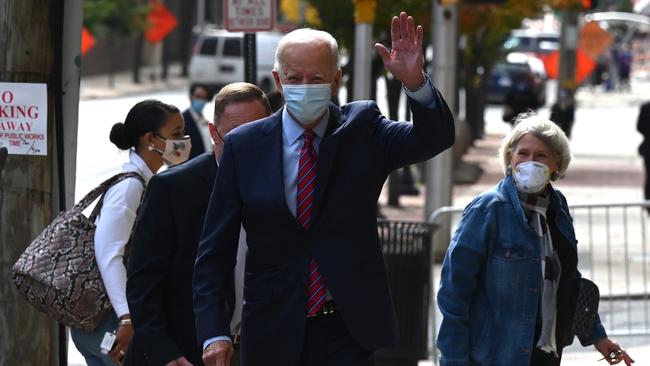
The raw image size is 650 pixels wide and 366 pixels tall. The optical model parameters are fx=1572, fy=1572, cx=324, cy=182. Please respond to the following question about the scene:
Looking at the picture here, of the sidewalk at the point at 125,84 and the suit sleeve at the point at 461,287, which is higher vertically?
the suit sleeve at the point at 461,287

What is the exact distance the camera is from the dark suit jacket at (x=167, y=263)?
17.6 feet

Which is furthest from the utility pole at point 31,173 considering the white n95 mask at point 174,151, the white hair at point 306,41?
the white hair at point 306,41

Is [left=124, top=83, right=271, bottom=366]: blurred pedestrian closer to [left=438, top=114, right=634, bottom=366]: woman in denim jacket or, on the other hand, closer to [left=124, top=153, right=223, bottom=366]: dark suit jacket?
[left=124, top=153, right=223, bottom=366]: dark suit jacket

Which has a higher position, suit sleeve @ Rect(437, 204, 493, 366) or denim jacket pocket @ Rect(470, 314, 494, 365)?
suit sleeve @ Rect(437, 204, 493, 366)

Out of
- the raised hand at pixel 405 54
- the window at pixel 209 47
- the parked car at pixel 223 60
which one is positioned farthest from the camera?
the window at pixel 209 47

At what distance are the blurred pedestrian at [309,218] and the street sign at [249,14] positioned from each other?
17.9 ft

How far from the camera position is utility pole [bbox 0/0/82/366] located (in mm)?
6871

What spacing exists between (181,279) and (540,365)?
1336 millimetres

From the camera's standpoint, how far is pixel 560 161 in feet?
19.0

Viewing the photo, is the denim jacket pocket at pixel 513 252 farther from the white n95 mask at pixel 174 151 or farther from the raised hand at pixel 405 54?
the white n95 mask at pixel 174 151

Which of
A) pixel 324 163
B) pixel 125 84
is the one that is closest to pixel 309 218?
pixel 324 163

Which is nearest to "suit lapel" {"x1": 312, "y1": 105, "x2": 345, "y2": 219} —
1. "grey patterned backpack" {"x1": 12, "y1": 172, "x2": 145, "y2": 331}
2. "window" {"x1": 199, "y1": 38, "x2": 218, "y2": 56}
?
"grey patterned backpack" {"x1": 12, "y1": 172, "x2": 145, "y2": 331}

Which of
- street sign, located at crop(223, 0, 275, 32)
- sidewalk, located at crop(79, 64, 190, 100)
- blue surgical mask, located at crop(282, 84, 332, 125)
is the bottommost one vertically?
sidewalk, located at crop(79, 64, 190, 100)

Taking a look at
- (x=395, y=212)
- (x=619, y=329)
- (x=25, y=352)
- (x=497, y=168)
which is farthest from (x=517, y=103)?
(x=25, y=352)
